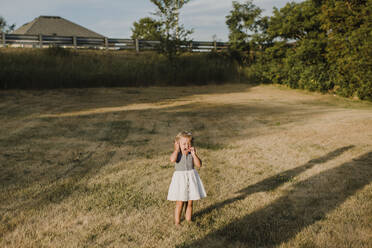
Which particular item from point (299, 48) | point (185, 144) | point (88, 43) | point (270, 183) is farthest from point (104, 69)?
point (185, 144)

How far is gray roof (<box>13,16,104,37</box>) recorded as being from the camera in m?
42.1

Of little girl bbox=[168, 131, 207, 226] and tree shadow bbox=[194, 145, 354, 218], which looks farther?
tree shadow bbox=[194, 145, 354, 218]

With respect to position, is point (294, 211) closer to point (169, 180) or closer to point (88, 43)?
point (169, 180)

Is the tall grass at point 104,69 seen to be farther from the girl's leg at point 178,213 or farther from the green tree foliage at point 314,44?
the girl's leg at point 178,213

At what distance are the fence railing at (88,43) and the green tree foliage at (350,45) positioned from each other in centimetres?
1183

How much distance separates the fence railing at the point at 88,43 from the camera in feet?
87.8

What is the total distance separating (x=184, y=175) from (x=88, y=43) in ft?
90.5

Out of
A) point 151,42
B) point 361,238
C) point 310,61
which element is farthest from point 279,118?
point 151,42

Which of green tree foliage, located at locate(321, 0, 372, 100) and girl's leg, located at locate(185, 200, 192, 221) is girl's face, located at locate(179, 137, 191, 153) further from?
green tree foliage, located at locate(321, 0, 372, 100)

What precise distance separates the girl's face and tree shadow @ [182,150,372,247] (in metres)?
1.14

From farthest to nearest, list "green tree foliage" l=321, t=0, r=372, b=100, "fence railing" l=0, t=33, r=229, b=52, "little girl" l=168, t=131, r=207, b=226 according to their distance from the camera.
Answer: "fence railing" l=0, t=33, r=229, b=52 → "green tree foliage" l=321, t=0, r=372, b=100 → "little girl" l=168, t=131, r=207, b=226

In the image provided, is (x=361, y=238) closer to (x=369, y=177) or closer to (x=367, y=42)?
(x=369, y=177)

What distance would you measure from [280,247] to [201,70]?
24995 millimetres

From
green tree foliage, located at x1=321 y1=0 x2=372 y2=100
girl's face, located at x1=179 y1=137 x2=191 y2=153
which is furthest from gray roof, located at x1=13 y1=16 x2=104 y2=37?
girl's face, located at x1=179 y1=137 x2=191 y2=153
